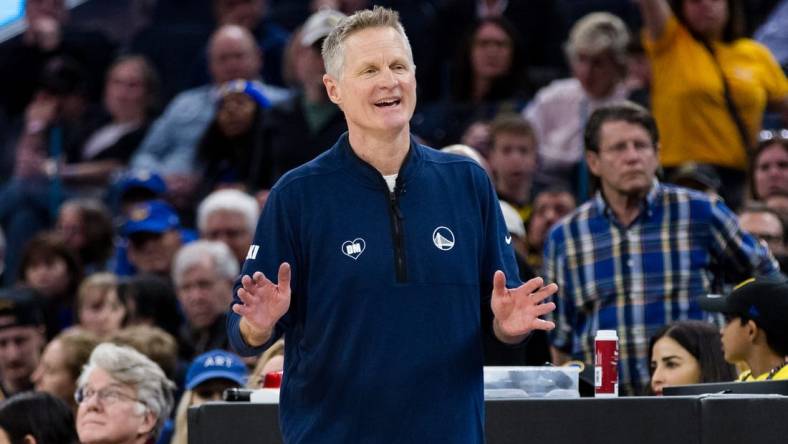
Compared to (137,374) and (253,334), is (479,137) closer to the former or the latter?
(137,374)

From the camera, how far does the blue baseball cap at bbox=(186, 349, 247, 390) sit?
7094mm

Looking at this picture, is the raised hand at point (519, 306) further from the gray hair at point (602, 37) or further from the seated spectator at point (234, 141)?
the seated spectator at point (234, 141)

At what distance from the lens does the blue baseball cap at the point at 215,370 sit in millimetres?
7094

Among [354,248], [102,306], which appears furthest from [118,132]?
[354,248]

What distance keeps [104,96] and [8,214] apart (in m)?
1.66

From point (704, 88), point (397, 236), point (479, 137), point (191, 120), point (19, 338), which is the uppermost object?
point (191, 120)

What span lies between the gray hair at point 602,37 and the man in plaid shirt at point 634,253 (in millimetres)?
2535

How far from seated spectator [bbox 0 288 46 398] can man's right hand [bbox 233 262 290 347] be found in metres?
4.99

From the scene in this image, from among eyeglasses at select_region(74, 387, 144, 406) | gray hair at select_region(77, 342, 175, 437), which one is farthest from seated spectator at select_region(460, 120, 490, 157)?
eyeglasses at select_region(74, 387, 144, 406)

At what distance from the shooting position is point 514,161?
9.52 meters

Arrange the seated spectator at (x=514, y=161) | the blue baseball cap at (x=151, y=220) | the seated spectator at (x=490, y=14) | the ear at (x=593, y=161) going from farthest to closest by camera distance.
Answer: the seated spectator at (x=490, y=14), the blue baseball cap at (x=151, y=220), the seated spectator at (x=514, y=161), the ear at (x=593, y=161)

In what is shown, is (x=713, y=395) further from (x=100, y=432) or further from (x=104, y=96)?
(x=104, y=96)

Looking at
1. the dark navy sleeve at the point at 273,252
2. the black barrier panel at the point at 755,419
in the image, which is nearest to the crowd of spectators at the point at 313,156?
the dark navy sleeve at the point at 273,252

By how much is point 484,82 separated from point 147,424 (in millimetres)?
4686
